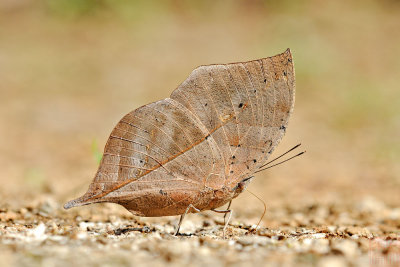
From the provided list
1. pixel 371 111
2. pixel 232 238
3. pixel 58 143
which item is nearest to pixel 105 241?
pixel 232 238

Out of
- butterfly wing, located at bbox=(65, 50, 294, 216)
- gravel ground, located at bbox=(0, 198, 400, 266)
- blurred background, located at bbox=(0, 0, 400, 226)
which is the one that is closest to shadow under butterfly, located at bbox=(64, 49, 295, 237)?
butterfly wing, located at bbox=(65, 50, 294, 216)

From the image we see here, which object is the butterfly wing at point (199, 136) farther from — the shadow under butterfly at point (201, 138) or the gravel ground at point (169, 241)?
the gravel ground at point (169, 241)

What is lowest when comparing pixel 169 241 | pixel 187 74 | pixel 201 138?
pixel 169 241

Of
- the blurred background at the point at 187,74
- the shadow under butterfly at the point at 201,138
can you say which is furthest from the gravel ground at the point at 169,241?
the blurred background at the point at 187,74

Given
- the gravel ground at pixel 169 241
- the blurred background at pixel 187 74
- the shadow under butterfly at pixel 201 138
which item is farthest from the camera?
the blurred background at pixel 187 74

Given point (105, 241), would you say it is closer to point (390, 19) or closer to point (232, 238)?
point (232, 238)

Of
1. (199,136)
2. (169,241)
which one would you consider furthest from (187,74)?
(169,241)

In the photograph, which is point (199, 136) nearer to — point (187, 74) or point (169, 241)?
point (169, 241)
